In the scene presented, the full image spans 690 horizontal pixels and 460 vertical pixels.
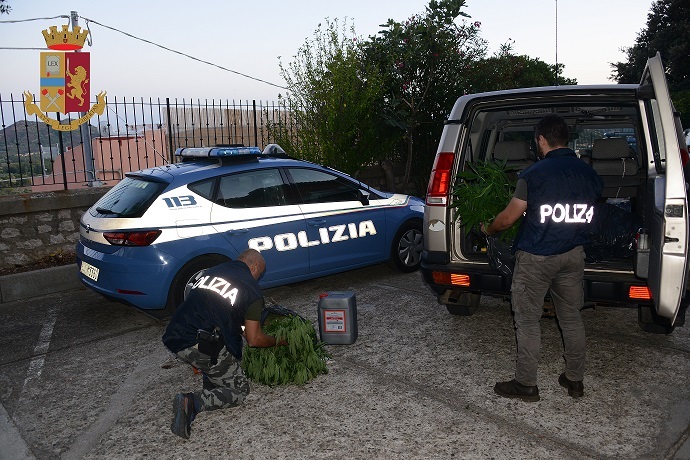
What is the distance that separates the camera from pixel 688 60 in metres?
37.2

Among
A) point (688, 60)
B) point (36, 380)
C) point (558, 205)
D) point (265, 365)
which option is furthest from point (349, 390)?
point (688, 60)

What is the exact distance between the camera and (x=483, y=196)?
16.2 ft

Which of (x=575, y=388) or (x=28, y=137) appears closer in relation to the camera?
(x=575, y=388)

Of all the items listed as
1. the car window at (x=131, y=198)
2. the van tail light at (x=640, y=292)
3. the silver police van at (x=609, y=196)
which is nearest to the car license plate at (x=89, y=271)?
the car window at (x=131, y=198)

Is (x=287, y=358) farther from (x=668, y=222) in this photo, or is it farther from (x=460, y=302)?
(x=668, y=222)

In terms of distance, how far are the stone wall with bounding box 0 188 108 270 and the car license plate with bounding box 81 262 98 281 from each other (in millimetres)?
2661

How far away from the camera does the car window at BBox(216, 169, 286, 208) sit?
6242 millimetres

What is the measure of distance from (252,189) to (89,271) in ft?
5.85

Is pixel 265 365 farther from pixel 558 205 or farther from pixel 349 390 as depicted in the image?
pixel 558 205

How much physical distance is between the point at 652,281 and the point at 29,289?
6709 millimetres

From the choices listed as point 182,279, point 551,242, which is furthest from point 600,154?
point 182,279

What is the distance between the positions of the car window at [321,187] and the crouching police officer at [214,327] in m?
2.75

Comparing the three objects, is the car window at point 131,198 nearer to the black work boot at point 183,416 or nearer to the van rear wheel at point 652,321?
the black work boot at point 183,416

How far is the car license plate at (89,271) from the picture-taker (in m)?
5.86
